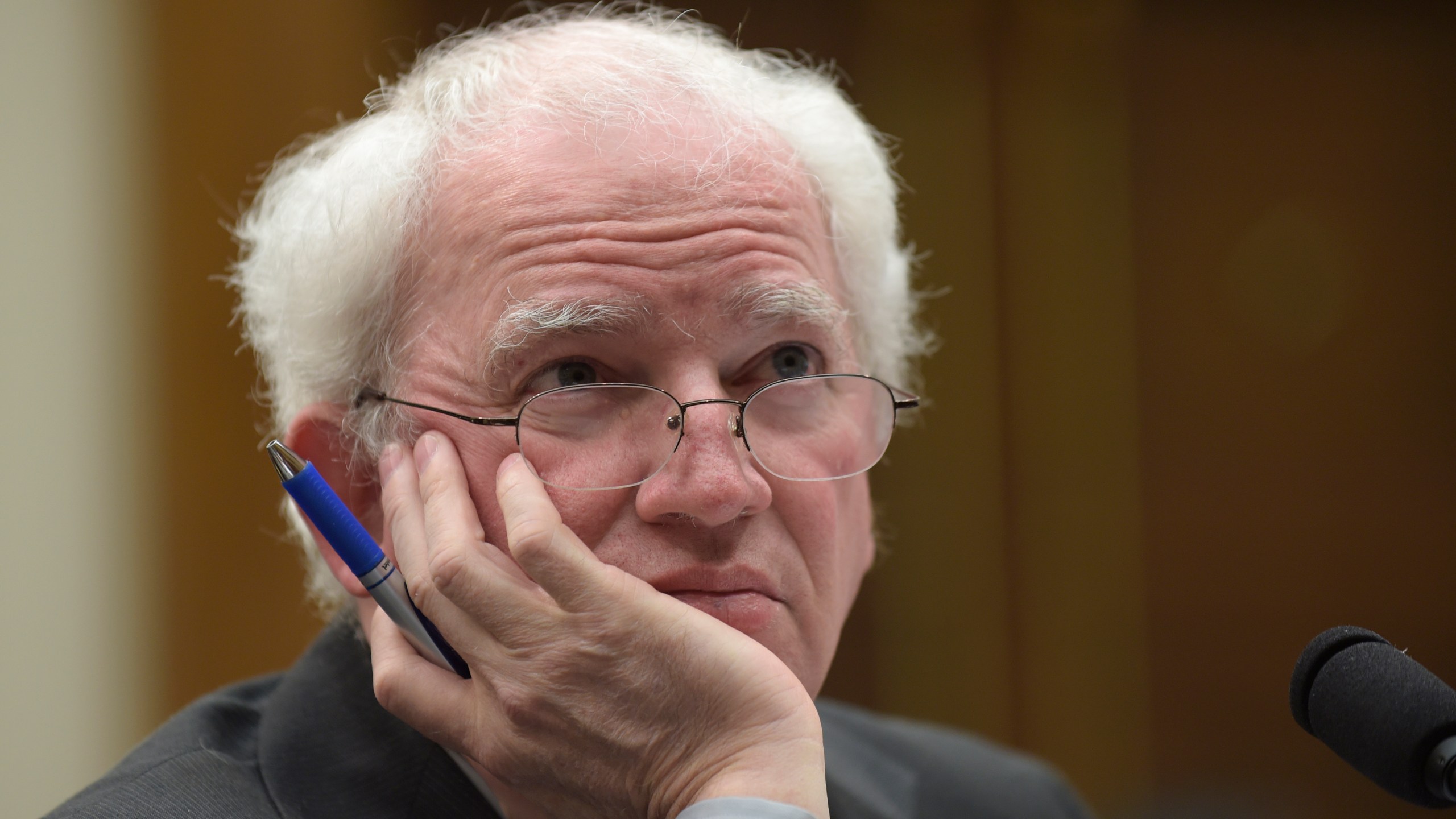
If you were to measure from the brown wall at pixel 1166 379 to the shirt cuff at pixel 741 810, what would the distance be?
2893 millimetres

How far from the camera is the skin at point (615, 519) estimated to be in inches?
52.7

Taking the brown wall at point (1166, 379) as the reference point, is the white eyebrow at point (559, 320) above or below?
above

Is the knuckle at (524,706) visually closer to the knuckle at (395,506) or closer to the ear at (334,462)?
the knuckle at (395,506)

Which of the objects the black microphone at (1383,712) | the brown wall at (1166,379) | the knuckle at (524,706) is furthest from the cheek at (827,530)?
the brown wall at (1166,379)

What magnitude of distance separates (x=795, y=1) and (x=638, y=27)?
7.22 feet

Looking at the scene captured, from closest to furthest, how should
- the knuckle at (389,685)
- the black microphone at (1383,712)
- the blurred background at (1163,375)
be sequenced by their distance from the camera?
1. the black microphone at (1383,712)
2. the knuckle at (389,685)
3. the blurred background at (1163,375)

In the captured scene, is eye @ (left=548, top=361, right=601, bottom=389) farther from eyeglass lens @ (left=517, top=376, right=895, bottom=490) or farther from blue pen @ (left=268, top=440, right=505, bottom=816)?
blue pen @ (left=268, top=440, right=505, bottom=816)

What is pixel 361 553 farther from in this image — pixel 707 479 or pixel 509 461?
pixel 707 479

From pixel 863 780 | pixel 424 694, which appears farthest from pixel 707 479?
pixel 863 780

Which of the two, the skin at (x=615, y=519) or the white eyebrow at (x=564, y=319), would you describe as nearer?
the skin at (x=615, y=519)

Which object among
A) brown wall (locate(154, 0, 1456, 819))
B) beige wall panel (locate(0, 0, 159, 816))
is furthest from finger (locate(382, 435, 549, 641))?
brown wall (locate(154, 0, 1456, 819))

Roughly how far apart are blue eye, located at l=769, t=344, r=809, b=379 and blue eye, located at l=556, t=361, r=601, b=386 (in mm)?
285

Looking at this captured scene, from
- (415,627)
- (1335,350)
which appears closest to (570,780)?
(415,627)

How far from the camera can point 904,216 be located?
4.08m
